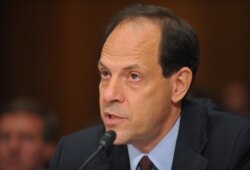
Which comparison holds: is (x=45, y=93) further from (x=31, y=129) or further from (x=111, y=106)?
(x=111, y=106)

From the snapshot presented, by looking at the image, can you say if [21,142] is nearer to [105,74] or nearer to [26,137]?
[26,137]

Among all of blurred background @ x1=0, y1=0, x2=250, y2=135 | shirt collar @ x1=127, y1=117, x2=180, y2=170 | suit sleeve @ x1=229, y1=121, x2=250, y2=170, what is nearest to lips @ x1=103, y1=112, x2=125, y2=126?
shirt collar @ x1=127, y1=117, x2=180, y2=170

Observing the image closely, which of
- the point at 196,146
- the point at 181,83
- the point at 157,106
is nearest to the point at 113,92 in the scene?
the point at 157,106

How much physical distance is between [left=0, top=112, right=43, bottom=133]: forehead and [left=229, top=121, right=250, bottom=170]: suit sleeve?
5.65 ft

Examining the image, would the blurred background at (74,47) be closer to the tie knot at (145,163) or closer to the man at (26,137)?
the man at (26,137)

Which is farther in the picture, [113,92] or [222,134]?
[222,134]

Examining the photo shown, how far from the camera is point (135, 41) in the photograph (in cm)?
266

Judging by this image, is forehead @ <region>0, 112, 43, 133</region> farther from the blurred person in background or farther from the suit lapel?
the blurred person in background

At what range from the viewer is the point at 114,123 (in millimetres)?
2633

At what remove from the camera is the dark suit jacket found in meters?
2.71

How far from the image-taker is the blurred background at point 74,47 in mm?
6449

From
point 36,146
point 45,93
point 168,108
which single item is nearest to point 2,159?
point 36,146

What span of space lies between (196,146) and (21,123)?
167cm

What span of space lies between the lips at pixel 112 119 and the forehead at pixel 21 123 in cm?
156
